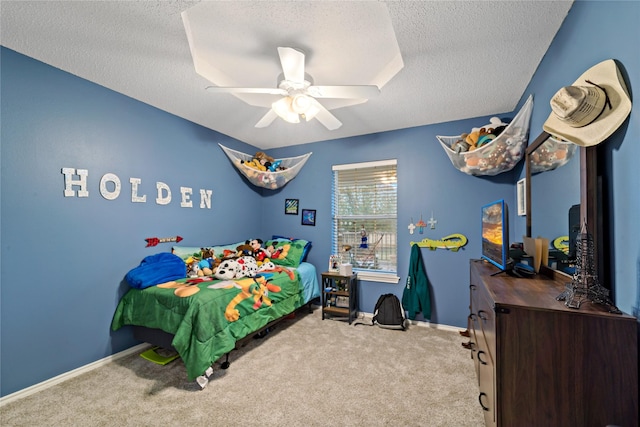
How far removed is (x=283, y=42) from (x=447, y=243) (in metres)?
2.69

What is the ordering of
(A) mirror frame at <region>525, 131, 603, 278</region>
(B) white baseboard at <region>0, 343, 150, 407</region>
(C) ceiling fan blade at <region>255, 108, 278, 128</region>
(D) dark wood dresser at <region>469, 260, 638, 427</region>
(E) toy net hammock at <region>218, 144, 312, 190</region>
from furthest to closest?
(E) toy net hammock at <region>218, 144, 312, 190</region>
(C) ceiling fan blade at <region>255, 108, 278, 128</region>
(B) white baseboard at <region>0, 343, 150, 407</region>
(A) mirror frame at <region>525, 131, 603, 278</region>
(D) dark wood dresser at <region>469, 260, 638, 427</region>

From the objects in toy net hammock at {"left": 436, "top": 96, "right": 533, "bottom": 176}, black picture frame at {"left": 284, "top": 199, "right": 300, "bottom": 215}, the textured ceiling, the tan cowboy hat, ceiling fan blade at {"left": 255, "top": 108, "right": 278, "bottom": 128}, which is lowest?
black picture frame at {"left": 284, "top": 199, "right": 300, "bottom": 215}

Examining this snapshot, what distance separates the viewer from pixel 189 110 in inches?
115

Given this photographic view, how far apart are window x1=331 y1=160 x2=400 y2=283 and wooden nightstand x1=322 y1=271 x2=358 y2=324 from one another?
0.26 meters

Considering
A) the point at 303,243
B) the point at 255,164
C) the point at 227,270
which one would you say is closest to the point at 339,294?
the point at 303,243

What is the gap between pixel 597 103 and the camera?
3.53 ft

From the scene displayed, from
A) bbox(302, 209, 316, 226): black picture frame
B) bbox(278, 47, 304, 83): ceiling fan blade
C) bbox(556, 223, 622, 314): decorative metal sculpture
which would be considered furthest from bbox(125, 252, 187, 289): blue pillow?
bbox(556, 223, 622, 314): decorative metal sculpture

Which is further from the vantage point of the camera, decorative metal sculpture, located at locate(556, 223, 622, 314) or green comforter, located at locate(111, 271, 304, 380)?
green comforter, located at locate(111, 271, 304, 380)

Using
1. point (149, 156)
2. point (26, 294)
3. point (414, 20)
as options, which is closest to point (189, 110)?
point (149, 156)

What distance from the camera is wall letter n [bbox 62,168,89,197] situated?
7.18 ft

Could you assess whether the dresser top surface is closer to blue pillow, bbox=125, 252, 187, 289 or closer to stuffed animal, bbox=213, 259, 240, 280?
stuffed animal, bbox=213, 259, 240, 280

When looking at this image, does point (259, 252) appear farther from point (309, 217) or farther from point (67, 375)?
point (67, 375)

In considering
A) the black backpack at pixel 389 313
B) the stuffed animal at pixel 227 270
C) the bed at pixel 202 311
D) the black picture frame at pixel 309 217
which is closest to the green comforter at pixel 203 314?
the bed at pixel 202 311

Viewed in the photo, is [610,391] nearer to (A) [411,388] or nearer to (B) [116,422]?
(A) [411,388]
